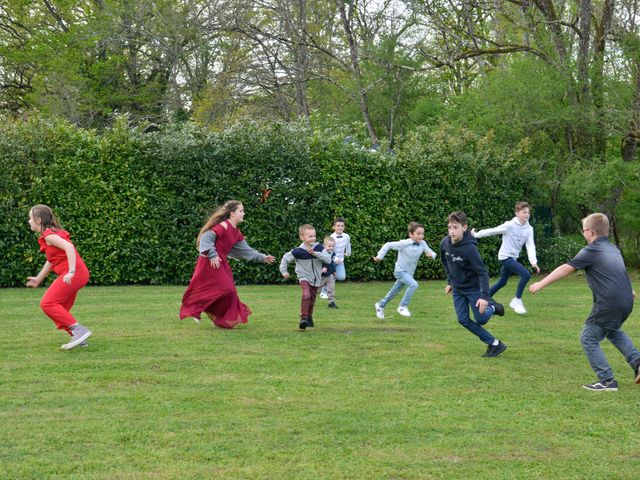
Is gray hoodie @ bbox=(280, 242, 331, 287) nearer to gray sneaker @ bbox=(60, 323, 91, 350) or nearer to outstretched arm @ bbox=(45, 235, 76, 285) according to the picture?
gray sneaker @ bbox=(60, 323, 91, 350)

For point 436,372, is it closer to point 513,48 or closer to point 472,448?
point 472,448

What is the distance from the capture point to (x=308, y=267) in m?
11.6

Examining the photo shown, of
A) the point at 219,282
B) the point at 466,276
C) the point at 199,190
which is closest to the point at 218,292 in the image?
the point at 219,282

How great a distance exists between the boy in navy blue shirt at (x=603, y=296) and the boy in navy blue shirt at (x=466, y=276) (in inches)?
60.9

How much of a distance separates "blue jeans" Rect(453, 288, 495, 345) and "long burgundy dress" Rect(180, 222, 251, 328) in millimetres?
3424

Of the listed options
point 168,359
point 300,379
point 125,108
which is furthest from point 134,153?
point 125,108

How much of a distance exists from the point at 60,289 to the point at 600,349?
5.78 metres

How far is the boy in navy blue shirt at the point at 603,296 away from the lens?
7.79 meters

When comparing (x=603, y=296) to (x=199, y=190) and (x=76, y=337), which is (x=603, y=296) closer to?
(x=76, y=337)

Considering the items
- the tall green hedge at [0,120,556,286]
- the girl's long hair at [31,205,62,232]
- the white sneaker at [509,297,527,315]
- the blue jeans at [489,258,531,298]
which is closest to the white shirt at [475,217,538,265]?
the blue jeans at [489,258,531,298]

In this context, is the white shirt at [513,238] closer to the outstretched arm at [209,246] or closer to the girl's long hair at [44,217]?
the outstretched arm at [209,246]

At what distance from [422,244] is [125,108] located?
26.7 m

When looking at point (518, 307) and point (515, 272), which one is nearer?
point (518, 307)

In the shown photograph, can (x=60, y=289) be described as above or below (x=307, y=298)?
above
